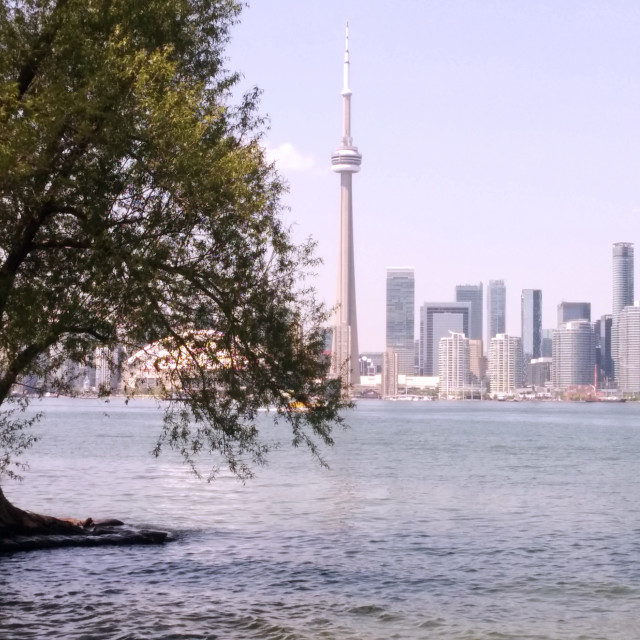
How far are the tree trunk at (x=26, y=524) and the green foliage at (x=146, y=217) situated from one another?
5342 mm

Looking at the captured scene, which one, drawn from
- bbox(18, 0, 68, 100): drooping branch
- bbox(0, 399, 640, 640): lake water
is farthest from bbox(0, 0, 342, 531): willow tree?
bbox(0, 399, 640, 640): lake water

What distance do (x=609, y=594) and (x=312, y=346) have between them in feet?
30.1

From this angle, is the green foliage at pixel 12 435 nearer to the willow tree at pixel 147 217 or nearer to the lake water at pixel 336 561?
the willow tree at pixel 147 217

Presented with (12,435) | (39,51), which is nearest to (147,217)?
(39,51)

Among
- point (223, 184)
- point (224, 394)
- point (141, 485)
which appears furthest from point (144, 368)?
point (141, 485)

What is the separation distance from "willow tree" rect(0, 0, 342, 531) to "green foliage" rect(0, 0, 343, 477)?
0.13 feet

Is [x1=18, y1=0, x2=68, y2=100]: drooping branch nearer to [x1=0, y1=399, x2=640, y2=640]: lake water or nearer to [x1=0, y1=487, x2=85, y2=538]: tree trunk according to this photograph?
[x1=0, y1=399, x2=640, y2=640]: lake water

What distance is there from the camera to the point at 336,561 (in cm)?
2853

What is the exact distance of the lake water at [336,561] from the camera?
69.0 feet

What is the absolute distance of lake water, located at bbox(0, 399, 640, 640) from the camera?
21.0 metres

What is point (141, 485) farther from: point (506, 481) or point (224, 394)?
point (224, 394)

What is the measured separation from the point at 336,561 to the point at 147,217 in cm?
1251

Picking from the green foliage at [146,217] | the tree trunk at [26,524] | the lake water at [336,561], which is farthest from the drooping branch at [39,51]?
the tree trunk at [26,524]

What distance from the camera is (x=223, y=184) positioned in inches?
800
